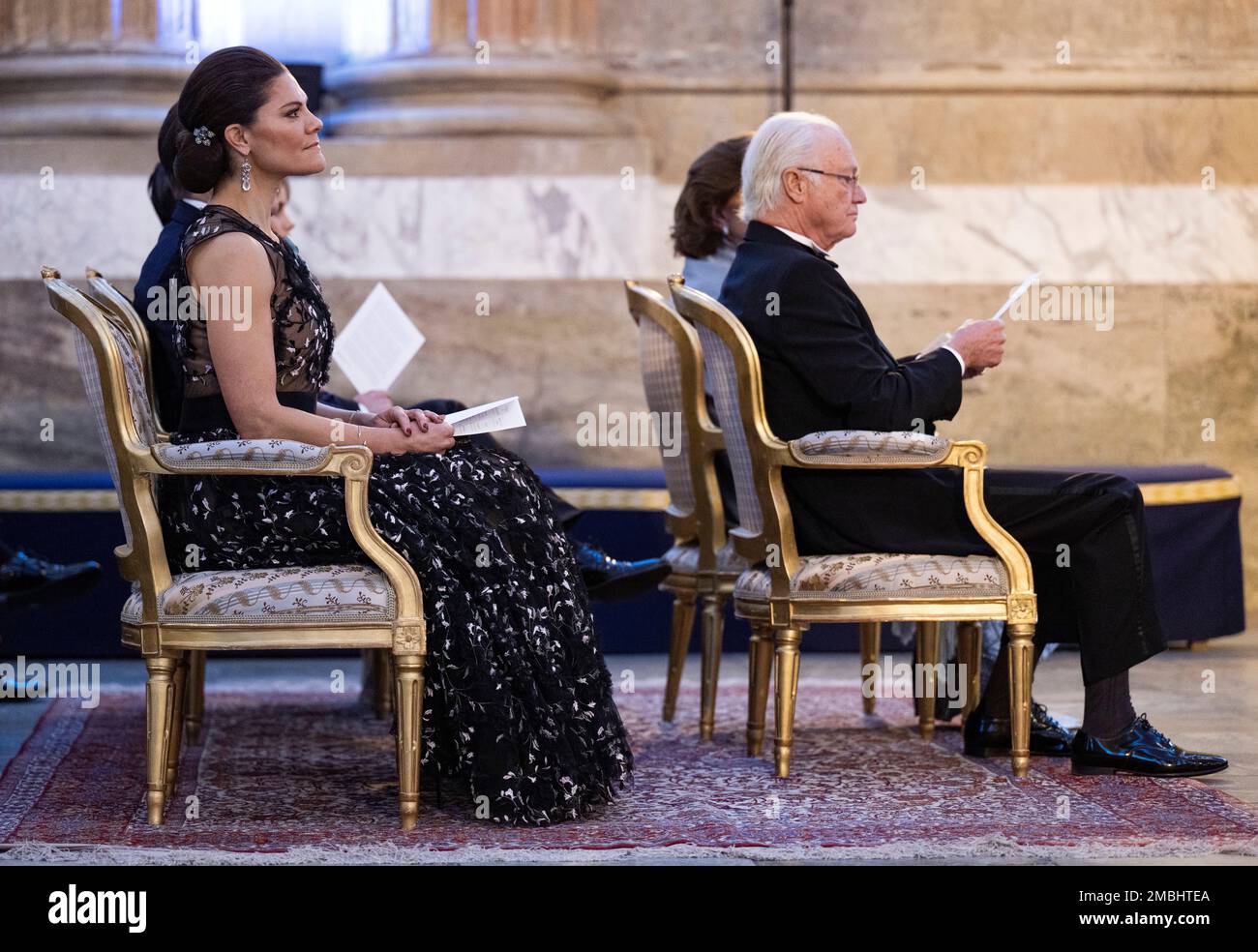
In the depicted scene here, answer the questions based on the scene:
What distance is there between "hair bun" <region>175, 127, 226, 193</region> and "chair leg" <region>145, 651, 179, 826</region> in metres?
1.00

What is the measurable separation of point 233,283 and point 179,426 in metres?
0.40

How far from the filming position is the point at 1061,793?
12.3 ft

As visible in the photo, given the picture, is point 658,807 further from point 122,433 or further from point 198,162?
point 198,162

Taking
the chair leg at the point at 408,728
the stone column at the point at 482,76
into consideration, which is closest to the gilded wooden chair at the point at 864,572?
the chair leg at the point at 408,728

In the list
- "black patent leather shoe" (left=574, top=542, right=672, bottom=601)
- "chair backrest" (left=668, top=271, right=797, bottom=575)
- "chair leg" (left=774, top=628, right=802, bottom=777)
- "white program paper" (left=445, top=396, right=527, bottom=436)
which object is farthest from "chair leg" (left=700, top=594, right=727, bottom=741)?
"white program paper" (left=445, top=396, right=527, bottom=436)

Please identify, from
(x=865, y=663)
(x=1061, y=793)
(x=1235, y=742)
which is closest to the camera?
(x=1061, y=793)

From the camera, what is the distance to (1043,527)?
3.98m

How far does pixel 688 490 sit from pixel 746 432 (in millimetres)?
767

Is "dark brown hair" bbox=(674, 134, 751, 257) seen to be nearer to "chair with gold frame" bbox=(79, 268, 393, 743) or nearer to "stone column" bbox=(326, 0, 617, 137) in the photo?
"chair with gold frame" bbox=(79, 268, 393, 743)

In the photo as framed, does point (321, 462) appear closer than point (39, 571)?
Yes

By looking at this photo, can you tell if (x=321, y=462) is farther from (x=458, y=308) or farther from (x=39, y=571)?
(x=458, y=308)

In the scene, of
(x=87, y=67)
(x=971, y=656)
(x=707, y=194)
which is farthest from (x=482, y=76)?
(x=971, y=656)
